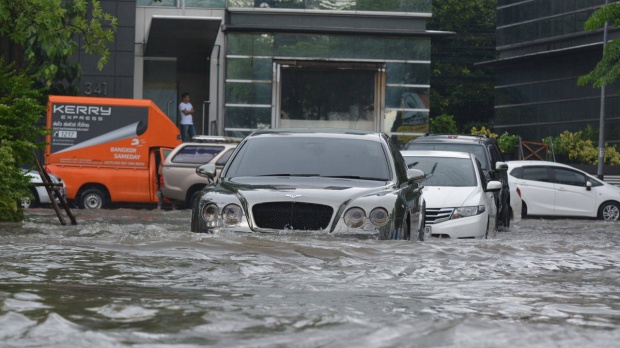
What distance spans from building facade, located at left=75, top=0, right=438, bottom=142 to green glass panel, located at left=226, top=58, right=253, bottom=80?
0.03m

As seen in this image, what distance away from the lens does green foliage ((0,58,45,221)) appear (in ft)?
47.8

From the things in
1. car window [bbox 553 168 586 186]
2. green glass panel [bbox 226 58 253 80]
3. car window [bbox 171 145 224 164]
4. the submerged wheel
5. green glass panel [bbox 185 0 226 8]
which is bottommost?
the submerged wheel

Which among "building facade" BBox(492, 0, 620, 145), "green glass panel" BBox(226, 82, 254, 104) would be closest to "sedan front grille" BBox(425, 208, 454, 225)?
"green glass panel" BBox(226, 82, 254, 104)

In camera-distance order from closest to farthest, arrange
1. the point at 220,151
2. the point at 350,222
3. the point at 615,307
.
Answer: the point at 615,307
the point at 350,222
the point at 220,151

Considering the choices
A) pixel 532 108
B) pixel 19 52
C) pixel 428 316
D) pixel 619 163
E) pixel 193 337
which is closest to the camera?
pixel 193 337

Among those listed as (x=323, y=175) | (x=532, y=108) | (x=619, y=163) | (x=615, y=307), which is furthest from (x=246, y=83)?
(x=615, y=307)

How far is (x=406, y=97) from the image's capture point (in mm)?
39344

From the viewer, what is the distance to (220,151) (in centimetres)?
2812

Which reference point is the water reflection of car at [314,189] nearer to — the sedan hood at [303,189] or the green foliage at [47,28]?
the sedan hood at [303,189]

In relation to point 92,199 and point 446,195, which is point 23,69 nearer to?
point 446,195

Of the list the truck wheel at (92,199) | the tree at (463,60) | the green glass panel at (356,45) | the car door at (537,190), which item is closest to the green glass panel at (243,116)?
the green glass panel at (356,45)

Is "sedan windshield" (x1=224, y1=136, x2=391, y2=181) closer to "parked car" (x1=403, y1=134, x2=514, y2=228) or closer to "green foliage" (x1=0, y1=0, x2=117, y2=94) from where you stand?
"green foliage" (x1=0, y1=0, x2=117, y2=94)

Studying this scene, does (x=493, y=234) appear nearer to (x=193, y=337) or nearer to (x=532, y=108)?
(x=193, y=337)

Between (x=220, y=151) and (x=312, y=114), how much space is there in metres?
11.8
